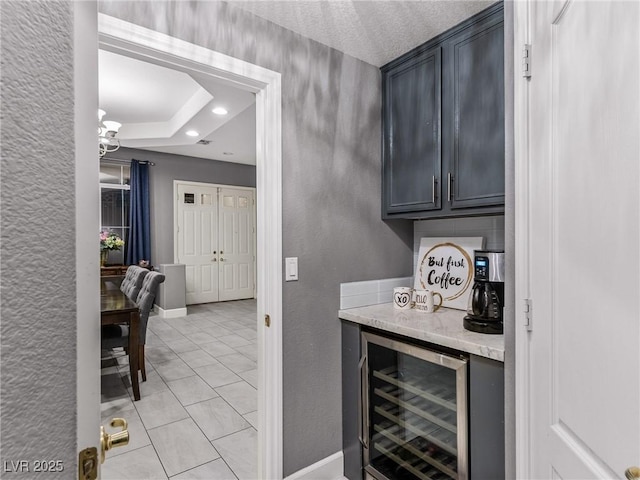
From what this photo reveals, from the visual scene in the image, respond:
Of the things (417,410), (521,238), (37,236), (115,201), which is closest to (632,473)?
(521,238)

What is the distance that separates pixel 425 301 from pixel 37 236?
1.87 meters

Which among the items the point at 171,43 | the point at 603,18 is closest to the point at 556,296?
the point at 603,18

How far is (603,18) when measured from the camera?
0.77 metres

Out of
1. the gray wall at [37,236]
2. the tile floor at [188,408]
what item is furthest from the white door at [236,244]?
the gray wall at [37,236]

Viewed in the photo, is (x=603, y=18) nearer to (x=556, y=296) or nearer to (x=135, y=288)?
(x=556, y=296)

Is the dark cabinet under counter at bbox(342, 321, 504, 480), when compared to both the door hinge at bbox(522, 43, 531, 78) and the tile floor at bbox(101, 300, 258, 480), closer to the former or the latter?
the tile floor at bbox(101, 300, 258, 480)

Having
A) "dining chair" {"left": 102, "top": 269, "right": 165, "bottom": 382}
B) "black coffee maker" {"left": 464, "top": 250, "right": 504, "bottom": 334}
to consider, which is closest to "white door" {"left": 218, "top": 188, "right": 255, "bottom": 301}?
"dining chair" {"left": 102, "top": 269, "right": 165, "bottom": 382}

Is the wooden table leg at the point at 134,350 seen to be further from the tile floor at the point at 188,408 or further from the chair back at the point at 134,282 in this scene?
the chair back at the point at 134,282

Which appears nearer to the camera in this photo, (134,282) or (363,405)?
(363,405)

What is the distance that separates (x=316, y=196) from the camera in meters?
1.91

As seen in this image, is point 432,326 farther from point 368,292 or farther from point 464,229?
point 464,229

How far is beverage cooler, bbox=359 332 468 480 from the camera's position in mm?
1484

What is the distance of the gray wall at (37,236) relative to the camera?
0.34 metres

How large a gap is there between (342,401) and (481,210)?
4.17ft
